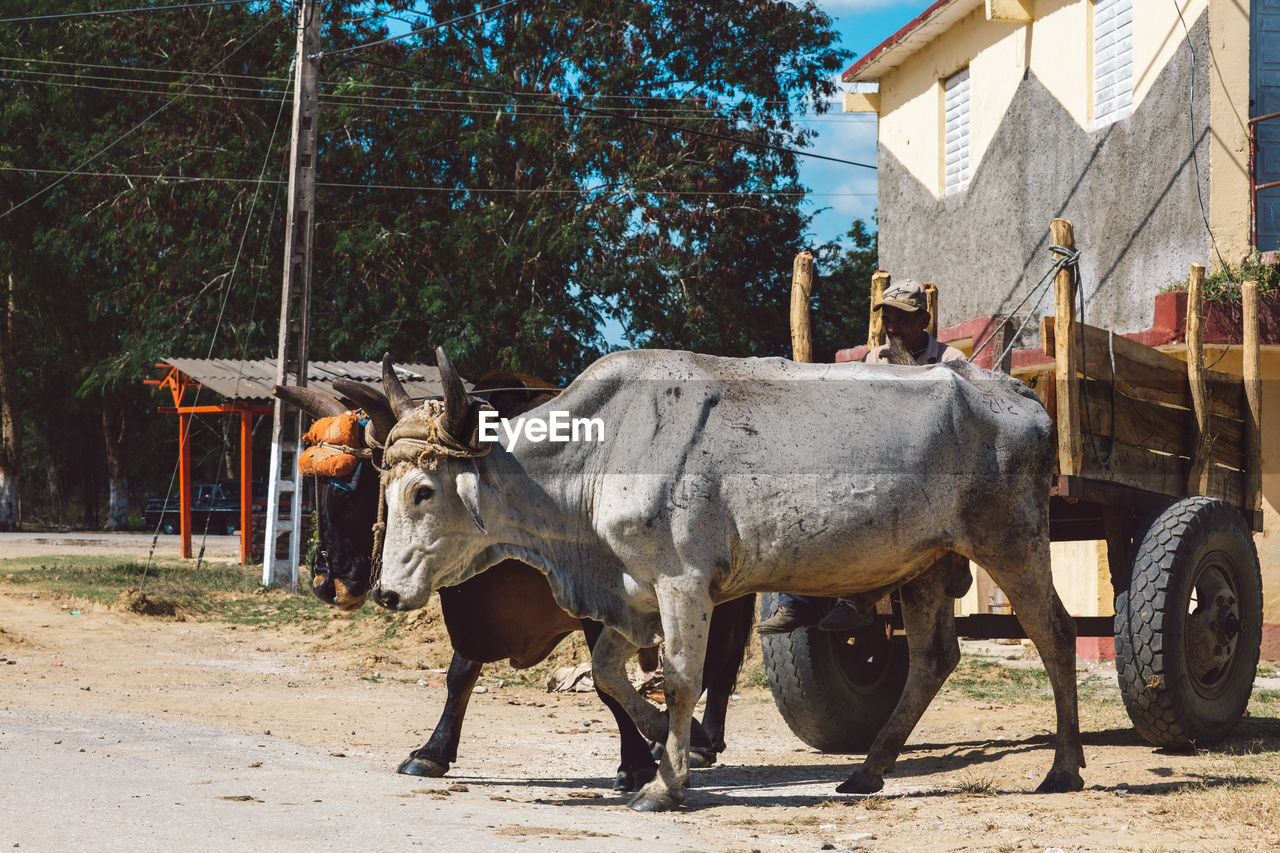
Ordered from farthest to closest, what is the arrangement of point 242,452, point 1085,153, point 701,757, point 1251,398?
point 242,452 < point 1085,153 < point 1251,398 < point 701,757

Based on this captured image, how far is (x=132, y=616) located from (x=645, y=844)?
1081 cm

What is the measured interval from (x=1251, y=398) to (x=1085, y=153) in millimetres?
5107

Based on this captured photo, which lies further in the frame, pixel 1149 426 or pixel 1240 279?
pixel 1240 279

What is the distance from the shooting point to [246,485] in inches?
841

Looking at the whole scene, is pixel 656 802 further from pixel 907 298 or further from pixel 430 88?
pixel 430 88

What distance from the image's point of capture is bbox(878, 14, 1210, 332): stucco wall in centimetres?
1118

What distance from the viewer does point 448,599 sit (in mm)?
6797

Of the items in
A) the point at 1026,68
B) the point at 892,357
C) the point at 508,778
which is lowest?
the point at 508,778

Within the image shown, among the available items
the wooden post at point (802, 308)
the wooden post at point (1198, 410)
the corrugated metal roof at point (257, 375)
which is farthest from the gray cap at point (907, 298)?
the corrugated metal roof at point (257, 375)

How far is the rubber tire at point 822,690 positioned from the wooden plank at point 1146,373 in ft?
6.52

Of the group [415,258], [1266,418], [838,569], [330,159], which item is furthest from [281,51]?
[838,569]

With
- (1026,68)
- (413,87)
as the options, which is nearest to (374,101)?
(413,87)

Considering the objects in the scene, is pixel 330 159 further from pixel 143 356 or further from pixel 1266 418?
pixel 1266 418

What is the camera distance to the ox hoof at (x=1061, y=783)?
6.22m
